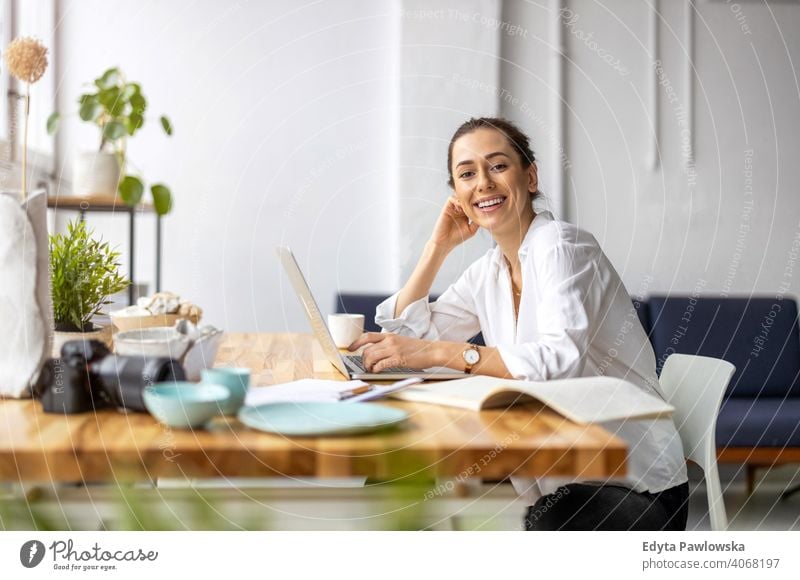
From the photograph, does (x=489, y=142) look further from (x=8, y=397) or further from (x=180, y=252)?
(x=180, y=252)

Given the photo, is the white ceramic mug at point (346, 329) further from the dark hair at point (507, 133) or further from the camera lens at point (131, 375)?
the camera lens at point (131, 375)

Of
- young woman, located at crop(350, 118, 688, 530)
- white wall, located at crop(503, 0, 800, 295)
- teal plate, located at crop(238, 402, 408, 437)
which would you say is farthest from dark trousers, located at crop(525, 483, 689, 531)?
white wall, located at crop(503, 0, 800, 295)

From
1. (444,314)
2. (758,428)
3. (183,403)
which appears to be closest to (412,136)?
(444,314)

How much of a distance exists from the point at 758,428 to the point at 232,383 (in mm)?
1378

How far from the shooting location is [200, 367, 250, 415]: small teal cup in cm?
52

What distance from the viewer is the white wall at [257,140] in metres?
1.62

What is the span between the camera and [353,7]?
1640 millimetres

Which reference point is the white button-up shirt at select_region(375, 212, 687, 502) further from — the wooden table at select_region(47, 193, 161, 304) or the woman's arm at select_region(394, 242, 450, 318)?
the wooden table at select_region(47, 193, 161, 304)

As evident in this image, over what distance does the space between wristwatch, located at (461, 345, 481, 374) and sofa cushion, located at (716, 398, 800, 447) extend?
0.99m

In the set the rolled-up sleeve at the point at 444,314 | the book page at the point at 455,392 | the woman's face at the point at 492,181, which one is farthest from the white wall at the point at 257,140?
the book page at the point at 455,392
